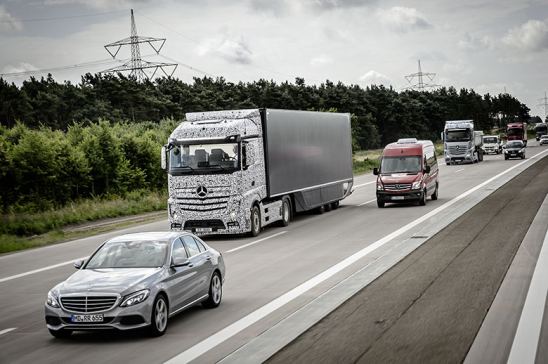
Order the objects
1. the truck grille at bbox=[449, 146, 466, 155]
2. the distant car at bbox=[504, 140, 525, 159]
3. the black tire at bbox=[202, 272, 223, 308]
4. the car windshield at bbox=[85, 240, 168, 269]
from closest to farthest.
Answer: the car windshield at bbox=[85, 240, 168, 269] → the black tire at bbox=[202, 272, 223, 308] → the truck grille at bbox=[449, 146, 466, 155] → the distant car at bbox=[504, 140, 525, 159]

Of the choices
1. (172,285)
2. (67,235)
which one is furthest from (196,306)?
(67,235)

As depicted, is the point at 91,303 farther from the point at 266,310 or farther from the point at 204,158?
the point at 204,158

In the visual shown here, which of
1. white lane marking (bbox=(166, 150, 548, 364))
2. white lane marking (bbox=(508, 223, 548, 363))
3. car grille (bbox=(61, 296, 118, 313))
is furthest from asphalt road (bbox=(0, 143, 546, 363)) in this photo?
white lane marking (bbox=(508, 223, 548, 363))

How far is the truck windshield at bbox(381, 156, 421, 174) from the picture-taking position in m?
31.1

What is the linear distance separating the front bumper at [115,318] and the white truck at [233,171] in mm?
11998

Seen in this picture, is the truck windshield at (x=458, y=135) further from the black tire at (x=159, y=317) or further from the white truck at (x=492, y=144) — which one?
the black tire at (x=159, y=317)

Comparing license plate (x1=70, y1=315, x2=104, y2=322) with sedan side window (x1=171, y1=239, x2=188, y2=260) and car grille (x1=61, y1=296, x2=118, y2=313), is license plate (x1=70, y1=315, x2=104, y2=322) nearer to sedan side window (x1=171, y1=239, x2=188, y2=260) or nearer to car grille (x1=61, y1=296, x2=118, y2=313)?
car grille (x1=61, y1=296, x2=118, y2=313)

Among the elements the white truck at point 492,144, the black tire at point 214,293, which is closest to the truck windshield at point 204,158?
the black tire at point 214,293

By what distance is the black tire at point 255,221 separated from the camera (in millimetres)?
22878

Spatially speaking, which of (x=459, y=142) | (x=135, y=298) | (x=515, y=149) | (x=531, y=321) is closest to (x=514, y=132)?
(x=515, y=149)

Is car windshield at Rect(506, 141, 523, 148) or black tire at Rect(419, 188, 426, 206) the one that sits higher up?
car windshield at Rect(506, 141, 523, 148)

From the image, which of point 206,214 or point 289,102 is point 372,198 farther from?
point 289,102

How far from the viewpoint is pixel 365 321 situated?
35.6 feet

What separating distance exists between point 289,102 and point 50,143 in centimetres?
8055
